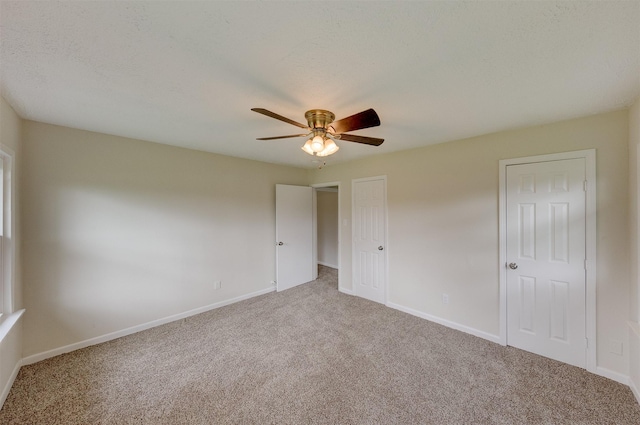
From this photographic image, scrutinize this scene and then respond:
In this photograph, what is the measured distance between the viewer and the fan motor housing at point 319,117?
181cm

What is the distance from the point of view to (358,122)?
1.56 meters

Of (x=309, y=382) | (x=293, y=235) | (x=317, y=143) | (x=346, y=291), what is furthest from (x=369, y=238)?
(x=317, y=143)

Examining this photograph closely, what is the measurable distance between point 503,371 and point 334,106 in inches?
107

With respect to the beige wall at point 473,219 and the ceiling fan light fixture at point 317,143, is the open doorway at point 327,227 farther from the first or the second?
the ceiling fan light fixture at point 317,143

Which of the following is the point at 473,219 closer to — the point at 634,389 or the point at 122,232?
the point at 634,389

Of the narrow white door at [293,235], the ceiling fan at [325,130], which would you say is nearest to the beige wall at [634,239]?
the ceiling fan at [325,130]

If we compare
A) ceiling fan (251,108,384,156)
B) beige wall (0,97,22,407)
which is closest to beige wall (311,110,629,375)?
ceiling fan (251,108,384,156)

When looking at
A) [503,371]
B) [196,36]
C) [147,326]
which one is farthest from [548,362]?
[147,326]

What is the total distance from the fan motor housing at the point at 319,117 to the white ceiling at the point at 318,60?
0.16 ft

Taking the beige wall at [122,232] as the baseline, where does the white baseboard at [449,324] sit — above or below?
below

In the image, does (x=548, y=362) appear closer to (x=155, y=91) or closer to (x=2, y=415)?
(x=155, y=91)

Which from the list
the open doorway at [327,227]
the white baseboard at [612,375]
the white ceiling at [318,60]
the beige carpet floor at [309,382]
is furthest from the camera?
the open doorway at [327,227]

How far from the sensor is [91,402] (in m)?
1.73

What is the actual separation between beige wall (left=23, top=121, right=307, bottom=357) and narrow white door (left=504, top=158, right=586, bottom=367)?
3.45 metres
